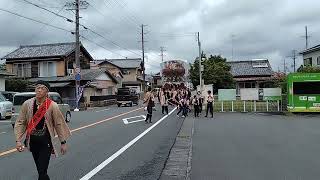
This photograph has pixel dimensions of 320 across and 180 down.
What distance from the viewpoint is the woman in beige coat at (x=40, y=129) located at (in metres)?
→ 6.39

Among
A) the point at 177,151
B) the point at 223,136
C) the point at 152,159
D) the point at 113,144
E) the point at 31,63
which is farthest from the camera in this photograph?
the point at 31,63

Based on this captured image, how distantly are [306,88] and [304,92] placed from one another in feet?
1.06

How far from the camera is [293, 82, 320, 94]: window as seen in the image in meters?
30.1

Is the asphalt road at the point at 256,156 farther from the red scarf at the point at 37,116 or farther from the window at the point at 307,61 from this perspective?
the window at the point at 307,61

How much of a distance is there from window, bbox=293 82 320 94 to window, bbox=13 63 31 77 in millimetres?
35824

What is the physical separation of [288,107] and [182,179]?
Result: 2401 cm

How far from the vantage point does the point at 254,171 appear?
30.4ft

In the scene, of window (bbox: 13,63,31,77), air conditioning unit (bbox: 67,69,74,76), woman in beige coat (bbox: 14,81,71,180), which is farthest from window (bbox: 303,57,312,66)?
woman in beige coat (bbox: 14,81,71,180)

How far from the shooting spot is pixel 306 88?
3041 centimetres

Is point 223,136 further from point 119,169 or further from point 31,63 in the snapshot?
point 31,63

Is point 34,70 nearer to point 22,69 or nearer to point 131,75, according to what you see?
point 22,69

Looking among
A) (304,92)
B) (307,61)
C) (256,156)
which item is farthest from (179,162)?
(307,61)

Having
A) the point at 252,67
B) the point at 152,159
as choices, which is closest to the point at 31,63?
the point at 252,67

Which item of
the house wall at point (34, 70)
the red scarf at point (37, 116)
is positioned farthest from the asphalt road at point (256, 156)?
the house wall at point (34, 70)
